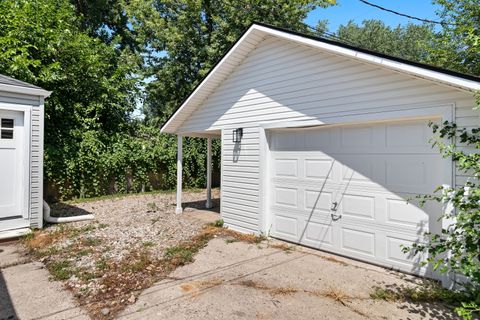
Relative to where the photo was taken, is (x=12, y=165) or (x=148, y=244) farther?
(x=12, y=165)

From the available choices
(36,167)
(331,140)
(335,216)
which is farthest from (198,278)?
(36,167)

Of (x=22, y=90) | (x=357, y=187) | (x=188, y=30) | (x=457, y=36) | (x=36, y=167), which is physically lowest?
(x=357, y=187)

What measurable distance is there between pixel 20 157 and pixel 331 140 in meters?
6.37


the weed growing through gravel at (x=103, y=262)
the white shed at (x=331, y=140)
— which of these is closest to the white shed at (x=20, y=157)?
the weed growing through gravel at (x=103, y=262)

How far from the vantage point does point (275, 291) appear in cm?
377

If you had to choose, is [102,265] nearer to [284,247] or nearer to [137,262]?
[137,262]

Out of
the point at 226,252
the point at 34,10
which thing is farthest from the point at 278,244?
the point at 34,10

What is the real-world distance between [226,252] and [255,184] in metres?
1.67

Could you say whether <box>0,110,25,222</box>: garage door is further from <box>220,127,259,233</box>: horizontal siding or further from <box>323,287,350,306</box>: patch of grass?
<box>323,287,350,306</box>: patch of grass

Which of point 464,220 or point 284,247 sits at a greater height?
point 464,220

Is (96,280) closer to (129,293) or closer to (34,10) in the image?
(129,293)

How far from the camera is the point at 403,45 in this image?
1124 inches

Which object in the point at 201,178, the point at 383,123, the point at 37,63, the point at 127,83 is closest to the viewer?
the point at 383,123

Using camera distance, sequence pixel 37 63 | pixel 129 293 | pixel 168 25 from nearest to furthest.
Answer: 1. pixel 129 293
2. pixel 37 63
3. pixel 168 25
